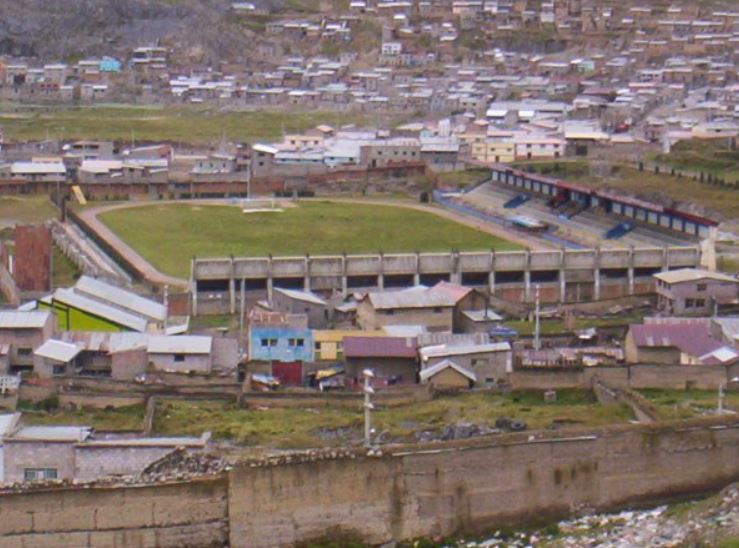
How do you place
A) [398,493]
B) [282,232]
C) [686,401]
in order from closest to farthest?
1. [398,493]
2. [686,401]
3. [282,232]

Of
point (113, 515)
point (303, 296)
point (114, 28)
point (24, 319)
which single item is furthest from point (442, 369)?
point (114, 28)

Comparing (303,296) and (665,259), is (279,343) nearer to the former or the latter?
(303,296)

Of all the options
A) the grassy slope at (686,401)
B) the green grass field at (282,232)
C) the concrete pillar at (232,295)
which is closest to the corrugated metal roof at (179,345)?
the grassy slope at (686,401)

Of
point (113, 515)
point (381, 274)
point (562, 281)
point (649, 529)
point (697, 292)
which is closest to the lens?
point (113, 515)

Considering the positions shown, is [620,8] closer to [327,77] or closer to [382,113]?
[327,77]

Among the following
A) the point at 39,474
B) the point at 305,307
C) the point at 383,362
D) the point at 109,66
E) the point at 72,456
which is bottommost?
the point at 109,66

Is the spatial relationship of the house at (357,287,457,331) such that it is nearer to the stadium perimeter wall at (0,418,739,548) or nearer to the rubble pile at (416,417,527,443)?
the rubble pile at (416,417,527,443)

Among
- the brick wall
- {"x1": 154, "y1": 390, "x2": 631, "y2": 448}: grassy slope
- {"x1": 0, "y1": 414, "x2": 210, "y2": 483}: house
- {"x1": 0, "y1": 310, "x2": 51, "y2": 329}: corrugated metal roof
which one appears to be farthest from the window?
the brick wall
